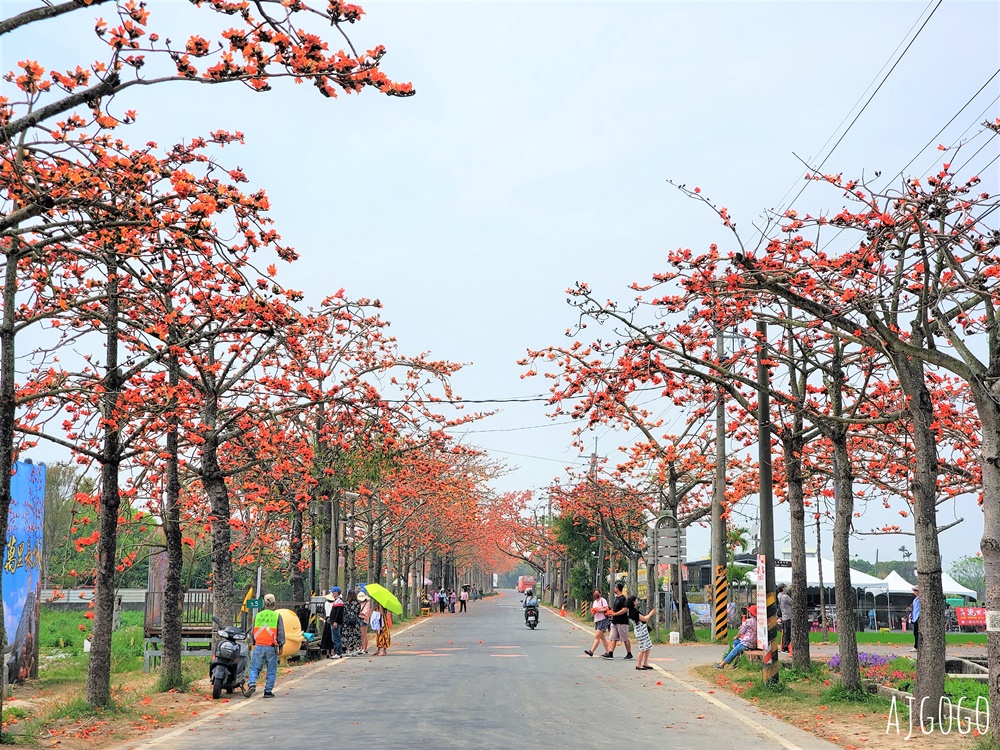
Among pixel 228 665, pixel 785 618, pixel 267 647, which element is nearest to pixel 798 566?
pixel 785 618

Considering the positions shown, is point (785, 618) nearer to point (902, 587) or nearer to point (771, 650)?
point (771, 650)

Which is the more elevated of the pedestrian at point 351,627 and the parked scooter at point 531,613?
the pedestrian at point 351,627

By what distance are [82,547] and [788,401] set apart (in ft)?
36.8

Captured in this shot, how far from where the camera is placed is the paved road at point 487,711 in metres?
12.1

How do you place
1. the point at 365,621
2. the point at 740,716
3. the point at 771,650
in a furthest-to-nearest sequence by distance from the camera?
the point at 365,621 < the point at 771,650 < the point at 740,716

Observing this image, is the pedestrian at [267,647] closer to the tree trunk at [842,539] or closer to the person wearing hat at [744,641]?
the tree trunk at [842,539]

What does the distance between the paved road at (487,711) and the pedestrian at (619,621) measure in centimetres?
153

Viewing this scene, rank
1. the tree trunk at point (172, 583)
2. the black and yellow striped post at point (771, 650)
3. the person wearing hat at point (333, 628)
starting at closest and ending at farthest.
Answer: the tree trunk at point (172, 583) → the black and yellow striped post at point (771, 650) → the person wearing hat at point (333, 628)

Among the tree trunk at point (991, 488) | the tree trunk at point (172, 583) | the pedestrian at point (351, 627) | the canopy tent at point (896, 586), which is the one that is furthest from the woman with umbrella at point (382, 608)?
the canopy tent at point (896, 586)

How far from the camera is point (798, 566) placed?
792 inches

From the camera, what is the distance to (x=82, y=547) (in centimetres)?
1691

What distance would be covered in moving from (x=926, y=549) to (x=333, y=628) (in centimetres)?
1757

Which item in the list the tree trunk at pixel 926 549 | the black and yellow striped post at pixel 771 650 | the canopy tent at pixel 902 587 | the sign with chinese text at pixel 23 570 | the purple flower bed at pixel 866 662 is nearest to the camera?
the tree trunk at pixel 926 549

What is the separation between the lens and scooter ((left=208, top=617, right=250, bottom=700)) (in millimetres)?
A: 17234
